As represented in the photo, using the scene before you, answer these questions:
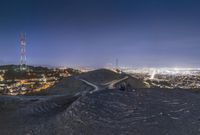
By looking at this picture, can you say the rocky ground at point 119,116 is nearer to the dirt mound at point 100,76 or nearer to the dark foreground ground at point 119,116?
the dark foreground ground at point 119,116

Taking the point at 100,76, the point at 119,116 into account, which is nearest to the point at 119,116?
the point at 119,116

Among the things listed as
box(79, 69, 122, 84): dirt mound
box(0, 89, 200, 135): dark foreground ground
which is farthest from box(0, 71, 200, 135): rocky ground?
box(79, 69, 122, 84): dirt mound

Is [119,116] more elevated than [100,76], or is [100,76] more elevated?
[100,76]

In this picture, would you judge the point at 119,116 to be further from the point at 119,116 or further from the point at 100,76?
the point at 100,76

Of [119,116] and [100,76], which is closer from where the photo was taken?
[119,116]

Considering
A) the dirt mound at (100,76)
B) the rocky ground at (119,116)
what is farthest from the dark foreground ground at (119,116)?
the dirt mound at (100,76)

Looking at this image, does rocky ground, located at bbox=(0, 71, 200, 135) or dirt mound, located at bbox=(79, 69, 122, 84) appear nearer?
A: rocky ground, located at bbox=(0, 71, 200, 135)

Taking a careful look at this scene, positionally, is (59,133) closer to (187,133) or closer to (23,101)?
(187,133)

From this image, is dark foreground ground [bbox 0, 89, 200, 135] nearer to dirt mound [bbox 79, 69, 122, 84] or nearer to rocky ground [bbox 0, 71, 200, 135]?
rocky ground [bbox 0, 71, 200, 135]
